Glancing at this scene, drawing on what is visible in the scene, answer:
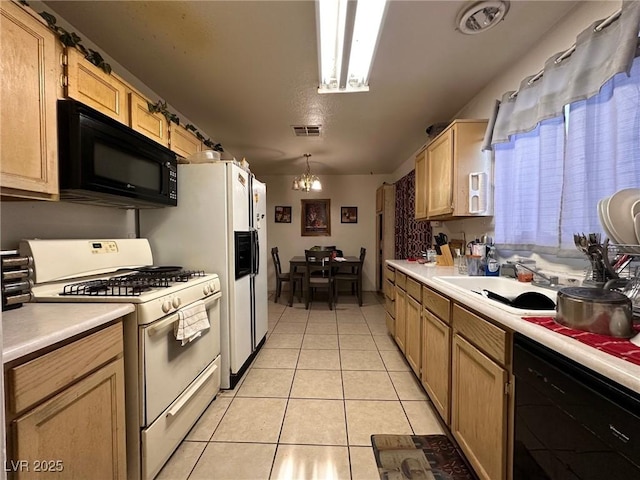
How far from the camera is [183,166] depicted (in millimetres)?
2043

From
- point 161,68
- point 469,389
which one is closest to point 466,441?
point 469,389

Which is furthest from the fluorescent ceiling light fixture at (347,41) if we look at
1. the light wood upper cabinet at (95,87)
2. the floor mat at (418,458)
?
the floor mat at (418,458)

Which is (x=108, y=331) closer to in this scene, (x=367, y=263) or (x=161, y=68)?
(x=161, y=68)

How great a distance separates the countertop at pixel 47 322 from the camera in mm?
753

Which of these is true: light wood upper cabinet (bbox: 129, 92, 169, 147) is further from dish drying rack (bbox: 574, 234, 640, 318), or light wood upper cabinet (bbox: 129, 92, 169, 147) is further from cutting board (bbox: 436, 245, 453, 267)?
cutting board (bbox: 436, 245, 453, 267)

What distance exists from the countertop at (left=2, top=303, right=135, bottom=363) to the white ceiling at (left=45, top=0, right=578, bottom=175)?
5.16ft

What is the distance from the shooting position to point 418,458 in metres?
1.42

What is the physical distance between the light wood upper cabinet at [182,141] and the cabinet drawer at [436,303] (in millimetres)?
2154

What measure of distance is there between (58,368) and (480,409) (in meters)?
1.58

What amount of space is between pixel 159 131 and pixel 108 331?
1436 millimetres

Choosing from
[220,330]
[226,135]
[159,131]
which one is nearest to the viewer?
[159,131]

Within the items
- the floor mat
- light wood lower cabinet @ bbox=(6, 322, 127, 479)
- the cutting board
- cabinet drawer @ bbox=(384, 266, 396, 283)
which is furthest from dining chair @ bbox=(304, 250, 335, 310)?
light wood lower cabinet @ bbox=(6, 322, 127, 479)

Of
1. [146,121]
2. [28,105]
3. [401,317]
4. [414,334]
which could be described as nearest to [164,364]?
[28,105]

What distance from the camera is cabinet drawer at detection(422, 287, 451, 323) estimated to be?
1.54m
